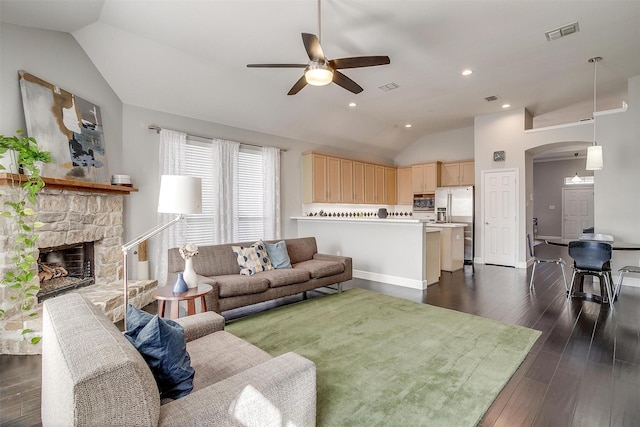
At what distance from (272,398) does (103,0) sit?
3.86m

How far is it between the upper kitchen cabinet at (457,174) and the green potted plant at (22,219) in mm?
7952

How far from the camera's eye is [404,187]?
903 cm

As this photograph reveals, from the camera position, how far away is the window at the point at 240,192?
5156mm

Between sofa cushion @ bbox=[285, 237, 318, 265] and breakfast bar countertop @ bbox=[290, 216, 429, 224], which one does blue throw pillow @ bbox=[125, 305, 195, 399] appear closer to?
sofa cushion @ bbox=[285, 237, 318, 265]

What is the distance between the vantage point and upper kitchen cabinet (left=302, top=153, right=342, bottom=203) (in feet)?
22.2

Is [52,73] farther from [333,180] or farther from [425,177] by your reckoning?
[425,177]

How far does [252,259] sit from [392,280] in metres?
2.45

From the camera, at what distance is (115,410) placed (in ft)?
2.96

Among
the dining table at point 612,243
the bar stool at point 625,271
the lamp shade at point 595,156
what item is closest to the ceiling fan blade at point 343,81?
the dining table at point 612,243

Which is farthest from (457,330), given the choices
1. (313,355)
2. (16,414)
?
(16,414)

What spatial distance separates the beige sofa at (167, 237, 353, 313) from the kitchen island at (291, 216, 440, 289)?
3.19ft

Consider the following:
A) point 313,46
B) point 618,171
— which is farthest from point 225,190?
point 618,171

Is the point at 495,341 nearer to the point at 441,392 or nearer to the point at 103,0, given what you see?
the point at 441,392

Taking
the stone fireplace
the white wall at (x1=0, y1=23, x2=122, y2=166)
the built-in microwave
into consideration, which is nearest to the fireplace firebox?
the stone fireplace
